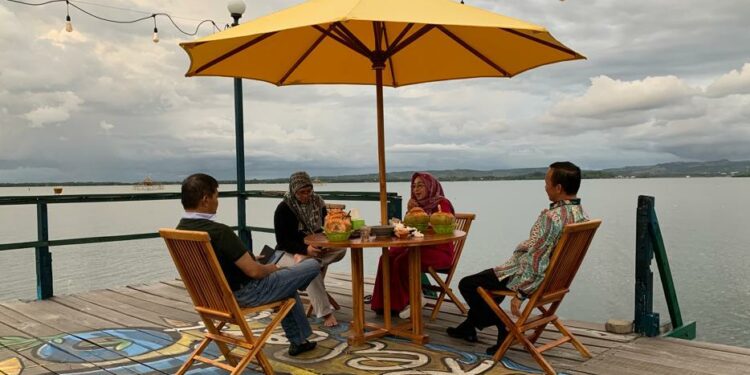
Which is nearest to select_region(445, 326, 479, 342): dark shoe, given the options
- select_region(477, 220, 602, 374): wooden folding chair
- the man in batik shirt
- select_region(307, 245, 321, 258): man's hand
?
select_region(477, 220, 602, 374): wooden folding chair

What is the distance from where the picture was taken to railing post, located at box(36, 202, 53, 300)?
5.43m

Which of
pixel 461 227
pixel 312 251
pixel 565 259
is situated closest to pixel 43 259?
pixel 312 251

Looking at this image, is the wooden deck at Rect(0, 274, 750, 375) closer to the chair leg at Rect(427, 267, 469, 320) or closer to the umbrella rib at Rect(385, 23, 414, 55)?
the chair leg at Rect(427, 267, 469, 320)

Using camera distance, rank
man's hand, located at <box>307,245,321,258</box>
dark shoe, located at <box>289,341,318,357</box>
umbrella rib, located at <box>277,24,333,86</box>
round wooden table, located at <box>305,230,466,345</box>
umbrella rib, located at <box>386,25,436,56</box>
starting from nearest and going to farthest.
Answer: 1. dark shoe, located at <box>289,341,318,357</box>
2. round wooden table, located at <box>305,230,466,345</box>
3. umbrella rib, located at <box>386,25,436,56</box>
4. man's hand, located at <box>307,245,321,258</box>
5. umbrella rib, located at <box>277,24,333,86</box>

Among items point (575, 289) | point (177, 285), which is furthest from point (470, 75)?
point (575, 289)

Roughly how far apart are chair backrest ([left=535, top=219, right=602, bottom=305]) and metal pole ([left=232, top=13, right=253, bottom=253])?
4.23 meters

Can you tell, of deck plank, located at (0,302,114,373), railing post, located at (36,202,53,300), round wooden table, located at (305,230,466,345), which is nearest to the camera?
deck plank, located at (0,302,114,373)

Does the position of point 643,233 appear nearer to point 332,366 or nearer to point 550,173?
point 550,173

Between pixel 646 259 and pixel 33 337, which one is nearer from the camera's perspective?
pixel 646 259

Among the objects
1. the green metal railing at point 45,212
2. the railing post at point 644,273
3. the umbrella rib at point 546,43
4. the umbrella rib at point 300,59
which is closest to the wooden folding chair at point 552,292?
the railing post at point 644,273

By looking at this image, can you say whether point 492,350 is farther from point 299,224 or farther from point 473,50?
point 473,50

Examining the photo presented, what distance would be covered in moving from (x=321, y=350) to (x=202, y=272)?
113 centimetres

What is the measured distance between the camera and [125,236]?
5949mm

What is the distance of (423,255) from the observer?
4.52 metres
